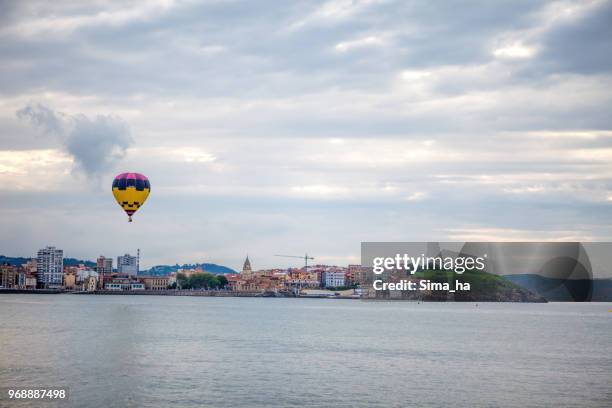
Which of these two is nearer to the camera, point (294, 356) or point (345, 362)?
point (345, 362)

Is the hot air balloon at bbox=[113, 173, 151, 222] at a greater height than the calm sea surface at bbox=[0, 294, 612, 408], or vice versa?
the hot air balloon at bbox=[113, 173, 151, 222]

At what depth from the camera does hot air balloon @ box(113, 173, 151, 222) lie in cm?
9131

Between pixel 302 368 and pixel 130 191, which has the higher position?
pixel 130 191

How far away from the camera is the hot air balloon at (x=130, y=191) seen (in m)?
91.3

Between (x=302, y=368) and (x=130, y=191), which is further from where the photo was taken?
(x=130, y=191)

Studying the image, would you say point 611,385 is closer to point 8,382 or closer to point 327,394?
point 327,394

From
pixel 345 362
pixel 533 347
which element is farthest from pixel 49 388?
pixel 533 347

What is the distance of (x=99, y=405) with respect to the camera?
3403cm

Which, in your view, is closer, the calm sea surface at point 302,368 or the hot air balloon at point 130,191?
the calm sea surface at point 302,368

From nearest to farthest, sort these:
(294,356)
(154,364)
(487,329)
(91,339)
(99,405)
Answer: (99,405), (154,364), (294,356), (91,339), (487,329)

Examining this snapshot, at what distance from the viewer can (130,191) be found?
91188 millimetres

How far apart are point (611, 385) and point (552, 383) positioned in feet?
10.5

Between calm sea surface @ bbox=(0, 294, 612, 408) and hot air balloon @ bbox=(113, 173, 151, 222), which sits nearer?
calm sea surface @ bbox=(0, 294, 612, 408)

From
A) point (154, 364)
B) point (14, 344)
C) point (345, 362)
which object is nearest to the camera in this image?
point (154, 364)
